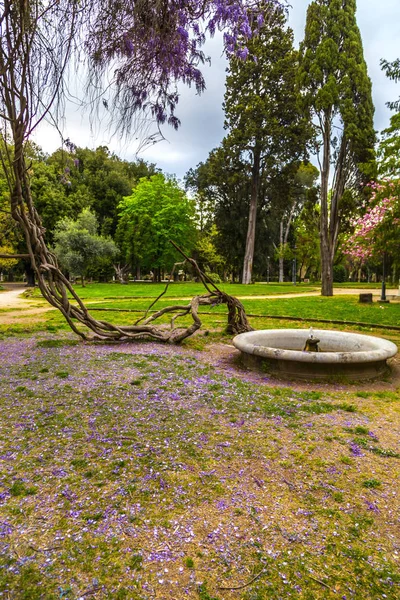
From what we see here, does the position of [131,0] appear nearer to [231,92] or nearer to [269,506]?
[269,506]

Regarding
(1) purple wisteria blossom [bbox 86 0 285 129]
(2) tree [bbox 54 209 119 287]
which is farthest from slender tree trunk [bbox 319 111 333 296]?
(2) tree [bbox 54 209 119 287]

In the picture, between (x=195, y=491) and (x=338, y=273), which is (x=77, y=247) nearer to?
(x=195, y=491)

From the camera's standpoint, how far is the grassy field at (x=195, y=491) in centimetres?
161

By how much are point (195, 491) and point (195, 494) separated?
0.10 feet

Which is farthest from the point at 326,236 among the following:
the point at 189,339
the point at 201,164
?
the point at 201,164

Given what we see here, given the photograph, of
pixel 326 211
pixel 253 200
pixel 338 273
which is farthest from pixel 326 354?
pixel 338 273

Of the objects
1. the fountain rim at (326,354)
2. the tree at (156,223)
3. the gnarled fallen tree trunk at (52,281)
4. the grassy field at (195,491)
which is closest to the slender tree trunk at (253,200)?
the tree at (156,223)

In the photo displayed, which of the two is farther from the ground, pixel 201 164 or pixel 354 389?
pixel 201 164

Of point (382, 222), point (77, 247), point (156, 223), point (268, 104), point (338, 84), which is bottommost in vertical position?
point (382, 222)

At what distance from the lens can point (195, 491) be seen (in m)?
2.22

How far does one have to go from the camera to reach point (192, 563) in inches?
66.2

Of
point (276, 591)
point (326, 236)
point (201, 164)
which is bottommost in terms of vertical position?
point (276, 591)

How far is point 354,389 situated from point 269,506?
281cm

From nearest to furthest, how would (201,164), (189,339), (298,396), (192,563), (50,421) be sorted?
1. (192,563)
2. (50,421)
3. (298,396)
4. (189,339)
5. (201,164)
